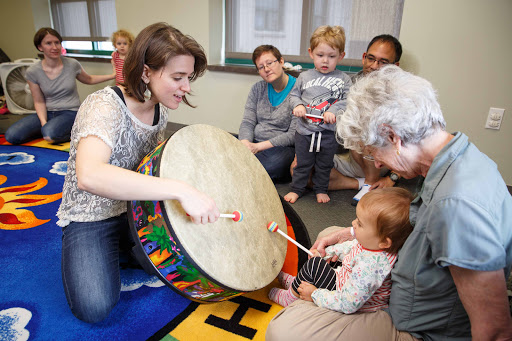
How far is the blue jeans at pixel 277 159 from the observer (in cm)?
245

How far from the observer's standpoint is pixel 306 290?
3.69ft

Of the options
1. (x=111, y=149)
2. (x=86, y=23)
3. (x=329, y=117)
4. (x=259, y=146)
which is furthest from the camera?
(x=86, y=23)

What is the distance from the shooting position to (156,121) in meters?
1.38

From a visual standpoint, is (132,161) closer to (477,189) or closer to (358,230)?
(358,230)

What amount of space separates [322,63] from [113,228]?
1572 millimetres

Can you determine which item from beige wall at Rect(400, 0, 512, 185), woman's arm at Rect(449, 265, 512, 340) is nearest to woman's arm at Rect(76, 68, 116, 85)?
beige wall at Rect(400, 0, 512, 185)

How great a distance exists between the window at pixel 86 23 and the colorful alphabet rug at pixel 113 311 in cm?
336

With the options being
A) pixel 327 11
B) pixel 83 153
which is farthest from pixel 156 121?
pixel 327 11

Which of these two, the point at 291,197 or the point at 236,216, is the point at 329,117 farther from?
the point at 236,216

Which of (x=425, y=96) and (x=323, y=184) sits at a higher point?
(x=425, y=96)

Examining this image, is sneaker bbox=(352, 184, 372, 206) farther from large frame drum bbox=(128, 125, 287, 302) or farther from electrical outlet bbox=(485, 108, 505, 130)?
large frame drum bbox=(128, 125, 287, 302)

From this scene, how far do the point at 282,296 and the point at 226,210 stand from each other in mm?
442

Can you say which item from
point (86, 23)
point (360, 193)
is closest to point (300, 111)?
point (360, 193)

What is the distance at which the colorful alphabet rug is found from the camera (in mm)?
1149
